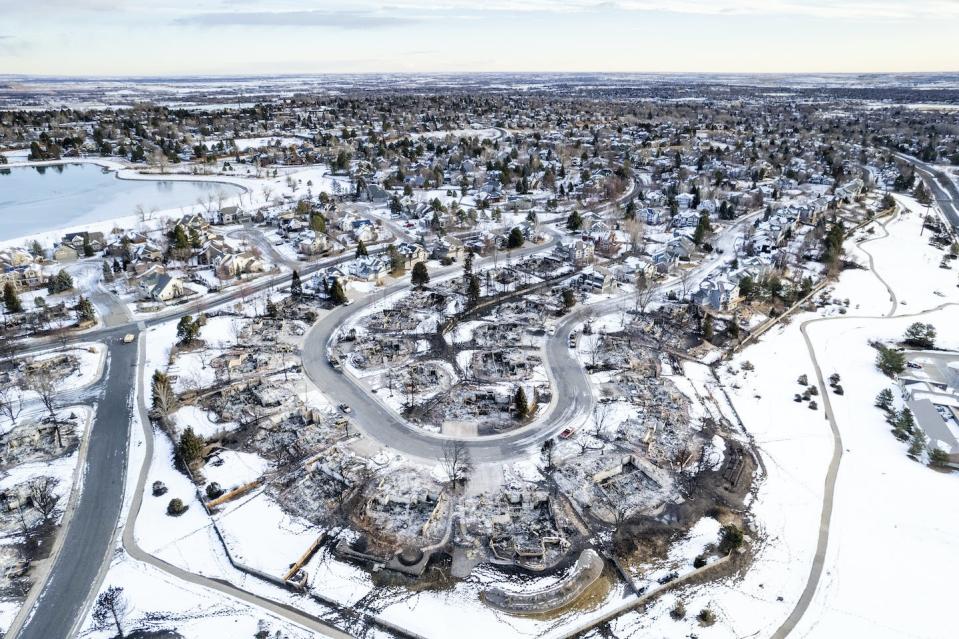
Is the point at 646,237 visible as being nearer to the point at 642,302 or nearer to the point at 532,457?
the point at 642,302

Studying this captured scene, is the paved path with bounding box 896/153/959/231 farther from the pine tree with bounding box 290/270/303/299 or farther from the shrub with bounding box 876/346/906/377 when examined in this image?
the pine tree with bounding box 290/270/303/299

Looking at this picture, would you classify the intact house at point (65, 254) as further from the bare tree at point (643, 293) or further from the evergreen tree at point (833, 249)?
the evergreen tree at point (833, 249)

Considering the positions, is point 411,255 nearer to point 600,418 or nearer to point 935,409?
point 600,418

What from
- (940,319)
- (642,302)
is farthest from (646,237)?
(940,319)

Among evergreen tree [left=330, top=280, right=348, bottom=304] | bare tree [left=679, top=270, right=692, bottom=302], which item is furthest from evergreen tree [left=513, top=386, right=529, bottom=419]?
bare tree [left=679, top=270, right=692, bottom=302]

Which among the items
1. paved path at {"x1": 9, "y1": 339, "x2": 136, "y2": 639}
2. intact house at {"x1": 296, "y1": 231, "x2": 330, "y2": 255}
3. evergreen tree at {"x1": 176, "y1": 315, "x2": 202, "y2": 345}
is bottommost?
paved path at {"x1": 9, "y1": 339, "x2": 136, "y2": 639}
